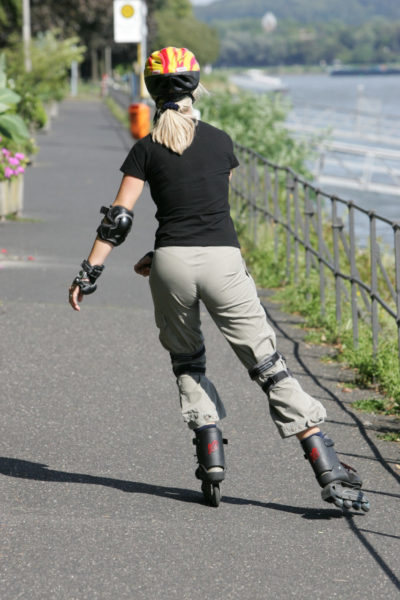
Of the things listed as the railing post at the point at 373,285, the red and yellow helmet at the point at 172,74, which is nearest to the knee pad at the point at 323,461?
the red and yellow helmet at the point at 172,74

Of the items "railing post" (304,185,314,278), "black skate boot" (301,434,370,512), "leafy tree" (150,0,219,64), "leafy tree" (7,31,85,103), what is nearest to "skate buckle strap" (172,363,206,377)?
"black skate boot" (301,434,370,512)

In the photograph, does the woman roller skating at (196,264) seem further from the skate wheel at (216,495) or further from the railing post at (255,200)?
the railing post at (255,200)

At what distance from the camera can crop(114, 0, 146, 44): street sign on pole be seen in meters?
18.1

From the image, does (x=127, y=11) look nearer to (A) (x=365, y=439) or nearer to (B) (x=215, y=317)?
(A) (x=365, y=439)

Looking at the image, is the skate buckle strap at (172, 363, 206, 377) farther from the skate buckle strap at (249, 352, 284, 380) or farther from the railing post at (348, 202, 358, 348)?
the railing post at (348, 202, 358, 348)

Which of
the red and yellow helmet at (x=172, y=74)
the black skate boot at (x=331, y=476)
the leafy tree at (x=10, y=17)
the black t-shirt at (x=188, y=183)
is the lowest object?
the leafy tree at (x=10, y=17)

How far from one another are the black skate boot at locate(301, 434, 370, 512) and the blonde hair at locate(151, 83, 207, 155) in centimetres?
126

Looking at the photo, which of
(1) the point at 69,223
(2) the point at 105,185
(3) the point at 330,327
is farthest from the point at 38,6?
(3) the point at 330,327

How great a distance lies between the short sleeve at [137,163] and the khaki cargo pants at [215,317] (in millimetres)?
308

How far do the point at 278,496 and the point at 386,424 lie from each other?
145cm

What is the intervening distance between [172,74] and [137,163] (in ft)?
1.25

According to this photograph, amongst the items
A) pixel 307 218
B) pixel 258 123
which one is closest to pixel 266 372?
pixel 307 218

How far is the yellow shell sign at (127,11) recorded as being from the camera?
18203mm

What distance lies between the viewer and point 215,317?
4.32 metres
